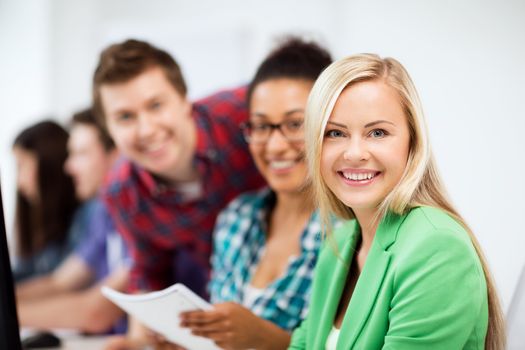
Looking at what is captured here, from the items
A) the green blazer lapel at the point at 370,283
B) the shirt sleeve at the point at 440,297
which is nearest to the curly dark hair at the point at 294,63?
the green blazer lapel at the point at 370,283

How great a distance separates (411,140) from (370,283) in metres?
0.24

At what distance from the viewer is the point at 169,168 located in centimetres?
168

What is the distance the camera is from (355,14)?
1.91 metres

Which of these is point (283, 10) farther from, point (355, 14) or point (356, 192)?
point (356, 192)

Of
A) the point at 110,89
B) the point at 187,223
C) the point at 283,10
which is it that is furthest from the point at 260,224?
the point at 283,10

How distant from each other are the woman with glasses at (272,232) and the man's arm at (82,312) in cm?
77

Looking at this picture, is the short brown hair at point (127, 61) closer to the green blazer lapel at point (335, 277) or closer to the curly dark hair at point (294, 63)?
the curly dark hair at point (294, 63)

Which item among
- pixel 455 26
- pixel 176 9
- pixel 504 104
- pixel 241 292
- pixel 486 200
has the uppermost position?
pixel 176 9

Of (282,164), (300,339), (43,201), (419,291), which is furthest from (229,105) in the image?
(43,201)

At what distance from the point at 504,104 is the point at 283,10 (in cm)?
242

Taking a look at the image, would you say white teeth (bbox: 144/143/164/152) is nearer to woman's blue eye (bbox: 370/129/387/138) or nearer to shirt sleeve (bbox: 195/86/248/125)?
shirt sleeve (bbox: 195/86/248/125)

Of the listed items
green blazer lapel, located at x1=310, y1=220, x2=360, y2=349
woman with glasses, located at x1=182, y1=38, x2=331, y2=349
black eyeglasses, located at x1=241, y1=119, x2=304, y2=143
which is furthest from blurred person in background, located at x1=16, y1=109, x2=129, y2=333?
green blazer lapel, located at x1=310, y1=220, x2=360, y2=349

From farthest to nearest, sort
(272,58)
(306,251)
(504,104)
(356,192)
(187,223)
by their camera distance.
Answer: (187,223)
(272,58)
(306,251)
(504,104)
(356,192)

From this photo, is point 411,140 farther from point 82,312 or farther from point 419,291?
point 82,312
